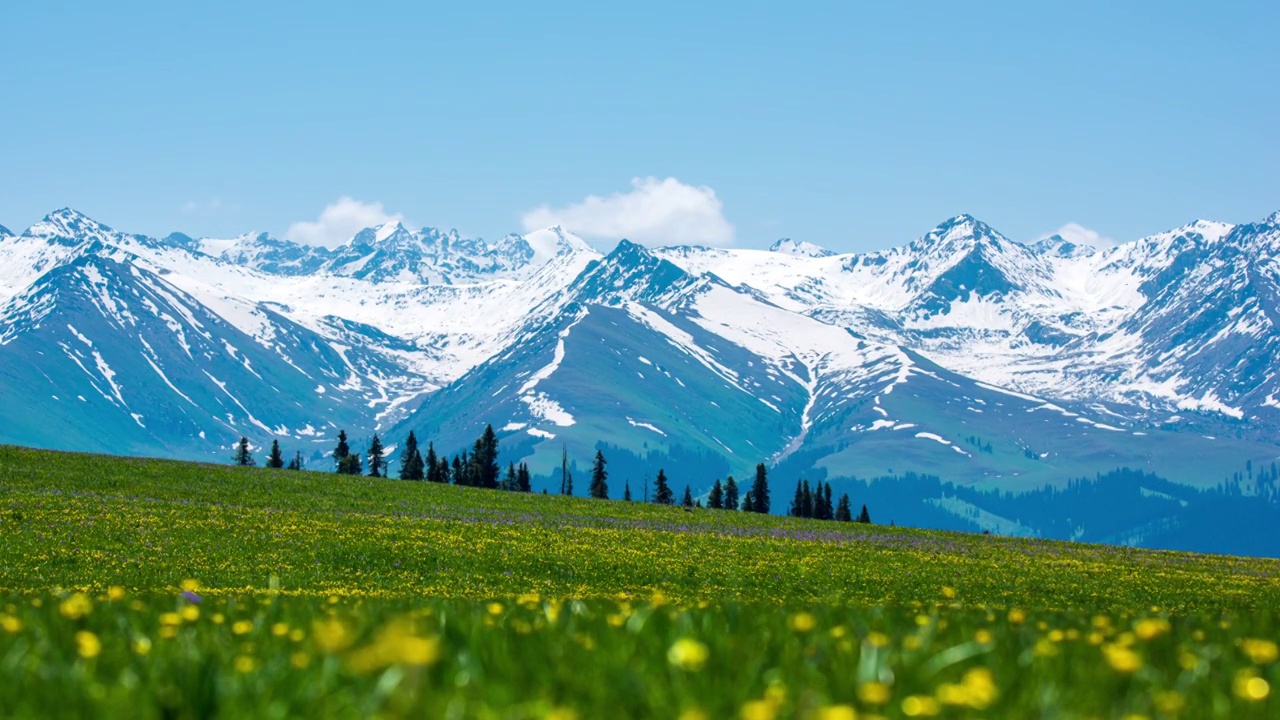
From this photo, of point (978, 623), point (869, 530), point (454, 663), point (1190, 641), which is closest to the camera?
point (454, 663)

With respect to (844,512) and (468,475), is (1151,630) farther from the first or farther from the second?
(468,475)

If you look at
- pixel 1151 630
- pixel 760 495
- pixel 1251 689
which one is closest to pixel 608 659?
pixel 1251 689

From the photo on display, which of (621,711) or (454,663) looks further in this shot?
(454,663)

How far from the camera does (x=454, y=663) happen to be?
7715 mm

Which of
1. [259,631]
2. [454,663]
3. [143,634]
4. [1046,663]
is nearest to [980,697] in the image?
[1046,663]

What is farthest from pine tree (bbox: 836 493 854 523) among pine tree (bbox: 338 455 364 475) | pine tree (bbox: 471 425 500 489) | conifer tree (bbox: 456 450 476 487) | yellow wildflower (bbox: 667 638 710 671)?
yellow wildflower (bbox: 667 638 710 671)

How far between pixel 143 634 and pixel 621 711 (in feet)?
15.3

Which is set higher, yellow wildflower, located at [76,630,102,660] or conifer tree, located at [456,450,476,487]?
conifer tree, located at [456,450,476,487]

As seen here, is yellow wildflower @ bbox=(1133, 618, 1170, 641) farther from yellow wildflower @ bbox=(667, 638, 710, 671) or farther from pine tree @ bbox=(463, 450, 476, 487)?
pine tree @ bbox=(463, 450, 476, 487)

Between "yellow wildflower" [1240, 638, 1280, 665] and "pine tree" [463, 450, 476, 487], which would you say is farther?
"pine tree" [463, 450, 476, 487]

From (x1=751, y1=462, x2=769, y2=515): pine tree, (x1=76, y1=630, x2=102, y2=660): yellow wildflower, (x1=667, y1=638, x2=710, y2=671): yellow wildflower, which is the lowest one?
(x1=76, y1=630, x2=102, y2=660): yellow wildflower

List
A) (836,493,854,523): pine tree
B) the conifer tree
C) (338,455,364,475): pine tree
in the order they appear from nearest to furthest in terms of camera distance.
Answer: (338,455,364,475): pine tree → (836,493,854,523): pine tree → the conifer tree

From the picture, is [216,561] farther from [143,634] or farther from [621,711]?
[621,711]

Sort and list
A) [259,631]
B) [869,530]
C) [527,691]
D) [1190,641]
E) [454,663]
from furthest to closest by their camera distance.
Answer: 1. [869,530]
2. [1190,641]
3. [259,631]
4. [454,663]
5. [527,691]
